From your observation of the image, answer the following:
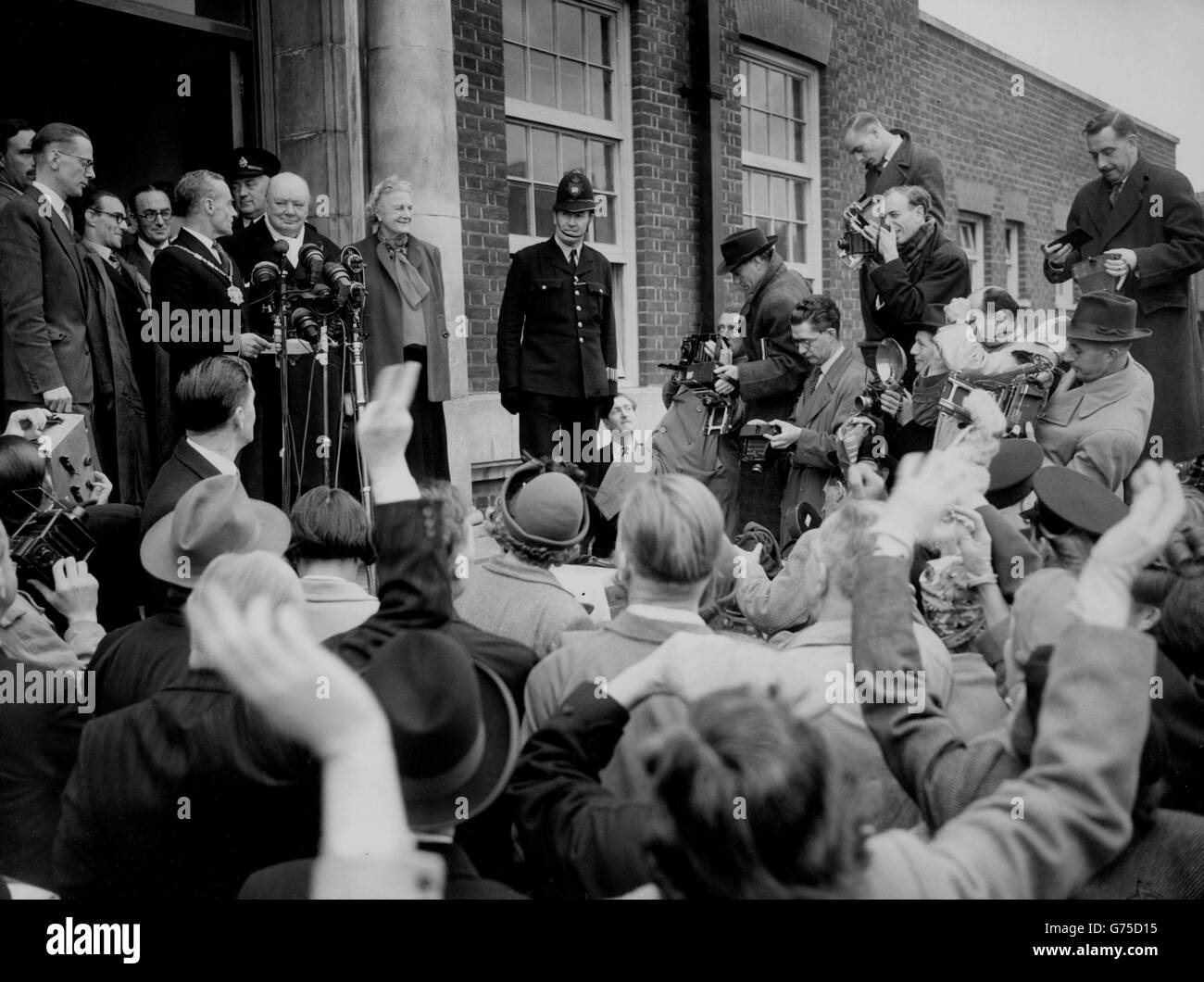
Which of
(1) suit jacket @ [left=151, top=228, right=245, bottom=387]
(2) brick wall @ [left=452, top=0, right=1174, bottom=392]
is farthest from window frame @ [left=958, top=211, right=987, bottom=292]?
(1) suit jacket @ [left=151, top=228, right=245, bottom=387]

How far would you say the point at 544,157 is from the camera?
7074 millimetres

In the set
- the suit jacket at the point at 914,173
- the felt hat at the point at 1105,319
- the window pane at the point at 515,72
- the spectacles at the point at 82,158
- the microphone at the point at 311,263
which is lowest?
the felt hat at the point at 1105,319

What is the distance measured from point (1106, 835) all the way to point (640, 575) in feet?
3.14

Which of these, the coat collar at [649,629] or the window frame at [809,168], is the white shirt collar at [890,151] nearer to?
the window frame at [809,168]

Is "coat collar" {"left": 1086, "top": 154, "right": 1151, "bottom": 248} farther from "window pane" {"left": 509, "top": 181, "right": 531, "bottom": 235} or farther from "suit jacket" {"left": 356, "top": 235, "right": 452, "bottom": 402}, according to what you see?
"window pane" {"left": 509, "top": 181, "right": 531, "bottom": 235}

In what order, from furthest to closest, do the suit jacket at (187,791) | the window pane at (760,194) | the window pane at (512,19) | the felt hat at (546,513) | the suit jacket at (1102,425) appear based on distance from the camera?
the window pane at (760,194) < the window pane at (512,19) < the suit jacket at (1102,425) < the felt hat at (546,513) < the suit jacket at (187,791)

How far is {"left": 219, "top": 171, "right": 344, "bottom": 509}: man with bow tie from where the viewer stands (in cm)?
509

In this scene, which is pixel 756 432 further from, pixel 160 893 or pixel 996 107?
pixel 996 107

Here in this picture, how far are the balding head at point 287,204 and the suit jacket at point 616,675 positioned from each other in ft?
10.5

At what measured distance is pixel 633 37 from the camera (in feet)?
25.1

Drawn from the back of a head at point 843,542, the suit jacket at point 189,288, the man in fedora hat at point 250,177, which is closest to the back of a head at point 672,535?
the back of a head at point 843,542

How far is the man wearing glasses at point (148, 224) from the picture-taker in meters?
5.94

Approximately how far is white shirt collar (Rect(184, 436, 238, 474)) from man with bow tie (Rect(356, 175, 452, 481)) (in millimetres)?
1764
